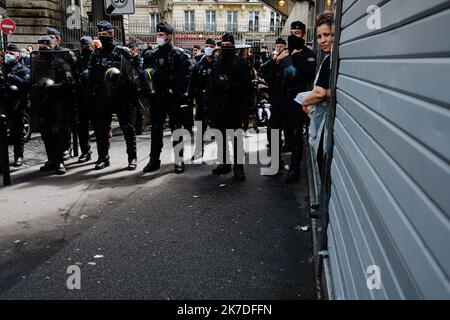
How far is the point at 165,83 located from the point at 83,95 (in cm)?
177

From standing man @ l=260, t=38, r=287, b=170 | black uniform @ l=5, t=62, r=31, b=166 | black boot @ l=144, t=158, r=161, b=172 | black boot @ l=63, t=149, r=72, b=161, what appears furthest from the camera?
black boot @ l=63, t=149, r=72, b=161

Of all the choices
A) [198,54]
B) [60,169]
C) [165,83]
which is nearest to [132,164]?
[60,169]

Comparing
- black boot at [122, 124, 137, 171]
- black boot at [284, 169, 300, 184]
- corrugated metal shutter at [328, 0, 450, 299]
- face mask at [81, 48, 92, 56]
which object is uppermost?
face mask at [81, 48, 92, 56]

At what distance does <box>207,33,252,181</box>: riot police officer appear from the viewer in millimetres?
6688

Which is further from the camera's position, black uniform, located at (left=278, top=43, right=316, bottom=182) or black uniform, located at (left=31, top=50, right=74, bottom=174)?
black uniform, located at (left=31, top=50, right=74, bottom=174)

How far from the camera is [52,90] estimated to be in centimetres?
705

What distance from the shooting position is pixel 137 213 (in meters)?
5.30

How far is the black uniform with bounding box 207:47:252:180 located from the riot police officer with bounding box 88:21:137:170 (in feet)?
4.93

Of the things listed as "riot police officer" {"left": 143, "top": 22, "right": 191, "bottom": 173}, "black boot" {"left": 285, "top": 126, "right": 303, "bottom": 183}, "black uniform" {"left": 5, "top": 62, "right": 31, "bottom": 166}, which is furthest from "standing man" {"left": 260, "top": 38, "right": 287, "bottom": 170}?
"black uniform" {"left": 5, "top": 62, "right": 31, "bottom": 166}

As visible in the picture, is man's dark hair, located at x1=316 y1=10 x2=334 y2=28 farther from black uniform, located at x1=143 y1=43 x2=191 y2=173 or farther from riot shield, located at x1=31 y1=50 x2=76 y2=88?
riot shield, located at x1=31 y1=50 x2=76 y2=88

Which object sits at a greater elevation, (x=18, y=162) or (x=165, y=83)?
(x=165, y=83)

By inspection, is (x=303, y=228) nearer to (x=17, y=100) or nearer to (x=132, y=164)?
(x=132, y=164)

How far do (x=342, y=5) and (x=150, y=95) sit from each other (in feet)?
14.7

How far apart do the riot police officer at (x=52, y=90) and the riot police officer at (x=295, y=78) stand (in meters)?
3.60
